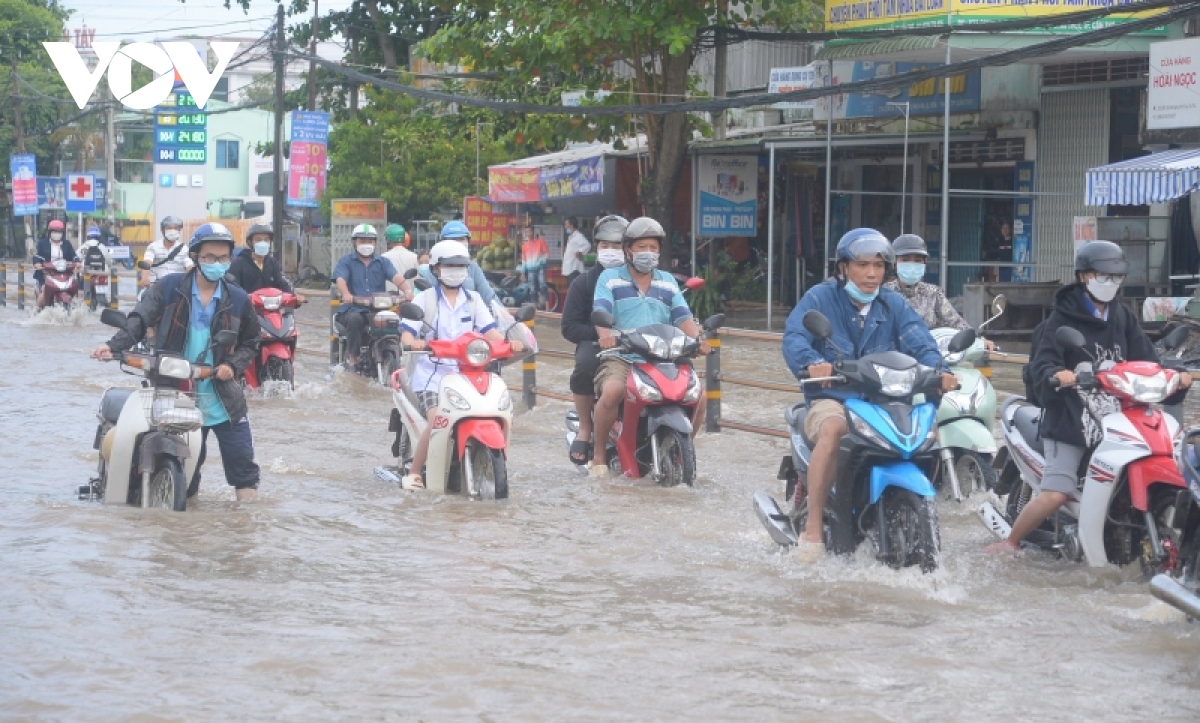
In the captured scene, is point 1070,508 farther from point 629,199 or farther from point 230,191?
point 230,191

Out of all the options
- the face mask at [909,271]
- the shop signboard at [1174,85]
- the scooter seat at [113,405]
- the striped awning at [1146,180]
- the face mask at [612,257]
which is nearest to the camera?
the scooter seat at [113,405]

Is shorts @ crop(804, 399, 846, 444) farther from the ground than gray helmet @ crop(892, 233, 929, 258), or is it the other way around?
Answer: gray helmet @ crop(892, 233, 929, 258)

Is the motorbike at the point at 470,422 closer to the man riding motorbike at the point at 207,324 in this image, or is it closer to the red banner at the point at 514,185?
the man riding motorbike at the point at 207,324

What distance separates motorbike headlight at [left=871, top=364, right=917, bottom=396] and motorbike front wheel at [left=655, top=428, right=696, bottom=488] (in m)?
3.10

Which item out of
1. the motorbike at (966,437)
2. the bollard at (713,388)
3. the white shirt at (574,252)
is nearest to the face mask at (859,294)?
the motorbike at (966,437)

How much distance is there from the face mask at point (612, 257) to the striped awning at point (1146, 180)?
761 centimetres

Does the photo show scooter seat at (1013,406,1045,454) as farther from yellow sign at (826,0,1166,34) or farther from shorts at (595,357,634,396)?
yellow sign at (826,0,1166,34)

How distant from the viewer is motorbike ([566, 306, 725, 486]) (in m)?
9.60

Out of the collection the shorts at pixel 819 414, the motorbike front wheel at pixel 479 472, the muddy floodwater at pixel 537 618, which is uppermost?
the shorts at pixel 819 414

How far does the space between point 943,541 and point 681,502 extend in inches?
69.0

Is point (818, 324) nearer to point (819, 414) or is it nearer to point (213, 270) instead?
point (819, 414)

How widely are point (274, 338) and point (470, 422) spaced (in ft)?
21.2

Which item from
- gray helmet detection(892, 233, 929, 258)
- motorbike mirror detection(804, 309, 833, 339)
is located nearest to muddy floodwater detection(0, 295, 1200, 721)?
motorbike mirror detection(804, 309, 833, 339)

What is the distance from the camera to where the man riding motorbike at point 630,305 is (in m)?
9.91
